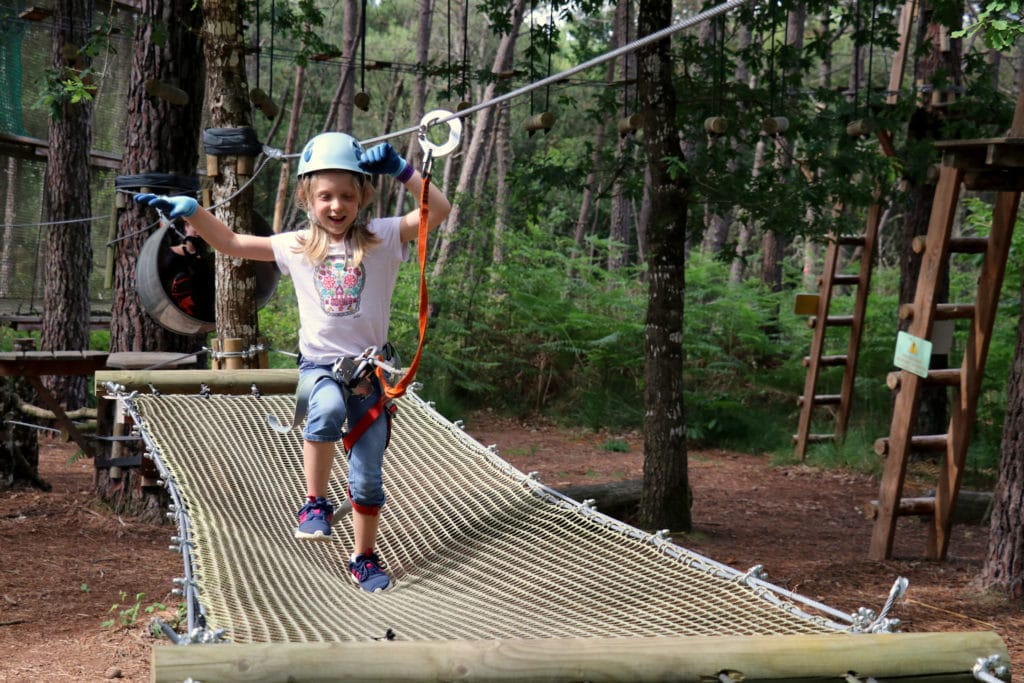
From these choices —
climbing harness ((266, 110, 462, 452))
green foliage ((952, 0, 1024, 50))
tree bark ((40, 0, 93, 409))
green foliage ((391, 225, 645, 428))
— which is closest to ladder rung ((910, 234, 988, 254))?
green foliage ((952, 0, 1024, 50))

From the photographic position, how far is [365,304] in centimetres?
331

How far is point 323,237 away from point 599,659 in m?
1.75

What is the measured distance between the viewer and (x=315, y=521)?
3340mm

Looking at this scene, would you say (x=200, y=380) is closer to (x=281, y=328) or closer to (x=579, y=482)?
(x=579, y=482)

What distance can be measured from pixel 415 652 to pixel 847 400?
24.4 feet

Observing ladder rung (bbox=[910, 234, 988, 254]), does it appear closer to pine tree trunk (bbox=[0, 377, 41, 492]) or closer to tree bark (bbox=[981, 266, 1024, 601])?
tree bark (bbox=[981, 266, 1024, 601])

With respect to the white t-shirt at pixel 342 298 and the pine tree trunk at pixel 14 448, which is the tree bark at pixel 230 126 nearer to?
the white t-shirt at pixel 342 298

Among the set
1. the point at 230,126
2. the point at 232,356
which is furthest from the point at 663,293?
the point at 230,126

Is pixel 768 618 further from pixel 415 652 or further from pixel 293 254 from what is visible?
pixel 293 254

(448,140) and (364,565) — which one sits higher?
(448,140)

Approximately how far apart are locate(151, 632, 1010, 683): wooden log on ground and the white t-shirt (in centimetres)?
149

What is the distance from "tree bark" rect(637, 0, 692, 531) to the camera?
5707mm

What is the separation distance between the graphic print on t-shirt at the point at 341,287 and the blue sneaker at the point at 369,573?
745mm

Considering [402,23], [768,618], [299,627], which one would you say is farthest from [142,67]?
[402,23]
